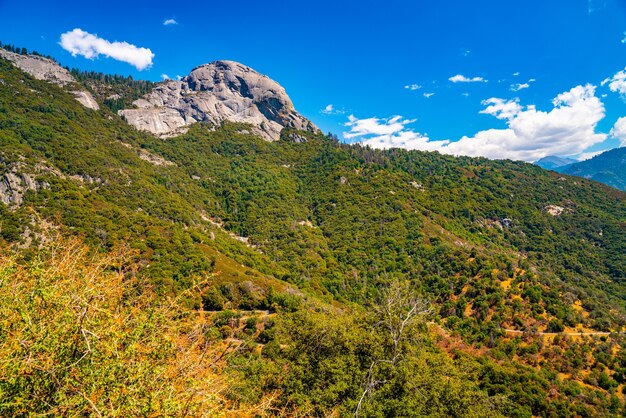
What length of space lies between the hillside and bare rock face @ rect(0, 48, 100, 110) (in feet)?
41.3

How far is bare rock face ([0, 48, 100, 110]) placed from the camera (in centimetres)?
16118

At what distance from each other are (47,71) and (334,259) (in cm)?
19790

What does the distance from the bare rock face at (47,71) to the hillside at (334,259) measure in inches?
496

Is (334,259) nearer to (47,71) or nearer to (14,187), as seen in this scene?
(14,187)

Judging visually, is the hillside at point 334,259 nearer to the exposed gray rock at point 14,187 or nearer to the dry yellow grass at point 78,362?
the dry yellow grass at point 78,362

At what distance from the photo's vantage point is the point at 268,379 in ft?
63.7

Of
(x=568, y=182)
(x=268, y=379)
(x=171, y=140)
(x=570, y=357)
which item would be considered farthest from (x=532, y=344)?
(x=171, y=140)

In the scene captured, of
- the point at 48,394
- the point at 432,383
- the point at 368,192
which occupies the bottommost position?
the point at 432,383

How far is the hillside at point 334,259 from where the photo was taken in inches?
651

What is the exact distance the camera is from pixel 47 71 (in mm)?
169250

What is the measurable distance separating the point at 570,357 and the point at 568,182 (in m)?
182

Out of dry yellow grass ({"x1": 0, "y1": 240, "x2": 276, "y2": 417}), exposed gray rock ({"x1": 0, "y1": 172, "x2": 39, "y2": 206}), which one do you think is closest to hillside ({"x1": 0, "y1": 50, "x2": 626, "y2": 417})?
dry yellow grass ({"x1": 0, "y1": 240, "x2": 276, "y2": 417})

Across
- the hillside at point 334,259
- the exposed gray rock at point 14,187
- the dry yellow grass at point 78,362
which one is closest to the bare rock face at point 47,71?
the hillside at point 334,259

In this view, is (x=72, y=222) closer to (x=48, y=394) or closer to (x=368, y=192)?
(x=48, y=394)
